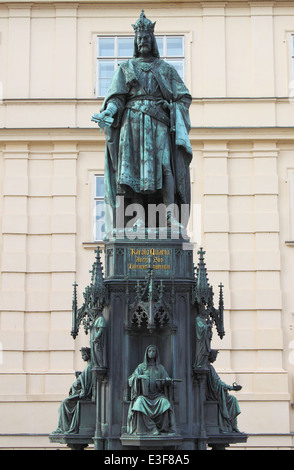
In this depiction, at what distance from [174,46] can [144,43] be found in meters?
10.8

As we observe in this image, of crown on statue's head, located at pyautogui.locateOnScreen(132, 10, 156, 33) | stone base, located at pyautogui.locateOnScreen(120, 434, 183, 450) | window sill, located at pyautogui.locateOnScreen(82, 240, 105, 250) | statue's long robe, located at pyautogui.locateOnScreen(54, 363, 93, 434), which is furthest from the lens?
window sill, located at pyautogui.locateOnScreen(82, 240, 105, 250)

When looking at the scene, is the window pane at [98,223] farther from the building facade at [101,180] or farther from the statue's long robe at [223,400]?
the statue's long robe at [223,400]

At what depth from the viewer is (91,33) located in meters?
22.0

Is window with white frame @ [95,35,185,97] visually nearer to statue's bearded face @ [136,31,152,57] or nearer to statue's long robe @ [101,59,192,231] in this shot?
statue's bearded face @ [136,31,152,57]

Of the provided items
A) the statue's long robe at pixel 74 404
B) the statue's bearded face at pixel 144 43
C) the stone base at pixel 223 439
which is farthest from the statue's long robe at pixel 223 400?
the statue's bearded face at pixel 144 43

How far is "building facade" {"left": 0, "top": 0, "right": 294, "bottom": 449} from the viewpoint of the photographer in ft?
66.3

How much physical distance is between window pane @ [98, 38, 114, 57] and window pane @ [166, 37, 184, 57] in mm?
1315

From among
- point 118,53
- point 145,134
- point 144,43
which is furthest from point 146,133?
point 118,53

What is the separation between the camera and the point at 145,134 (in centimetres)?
1105

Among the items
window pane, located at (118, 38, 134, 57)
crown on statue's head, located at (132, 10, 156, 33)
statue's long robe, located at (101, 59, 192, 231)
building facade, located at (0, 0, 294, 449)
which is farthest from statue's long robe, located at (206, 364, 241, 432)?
window pane, located at (118, 38, 134, 57)

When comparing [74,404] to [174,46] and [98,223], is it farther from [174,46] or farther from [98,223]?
[174,46]

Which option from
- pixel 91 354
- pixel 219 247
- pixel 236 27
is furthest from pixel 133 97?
pixel 236 27

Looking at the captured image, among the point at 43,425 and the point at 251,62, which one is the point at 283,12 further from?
the point at 43,425

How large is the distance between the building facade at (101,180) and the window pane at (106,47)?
0.08 ft
